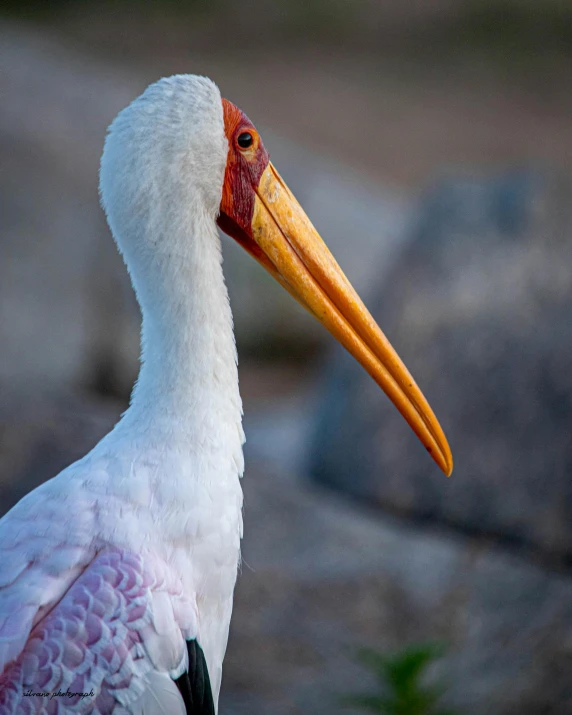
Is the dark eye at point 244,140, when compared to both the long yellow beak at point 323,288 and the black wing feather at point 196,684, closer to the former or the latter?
the long yellow beak at point 323,288

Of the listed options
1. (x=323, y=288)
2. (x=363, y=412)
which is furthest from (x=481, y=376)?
(x=323, y=288)

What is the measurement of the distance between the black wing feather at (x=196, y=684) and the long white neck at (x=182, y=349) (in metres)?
0.48

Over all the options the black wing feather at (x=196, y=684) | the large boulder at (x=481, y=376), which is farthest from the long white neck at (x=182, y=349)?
the large boulder at (x=481, y=376)

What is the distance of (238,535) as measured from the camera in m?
2.44

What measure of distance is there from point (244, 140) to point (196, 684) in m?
1.38

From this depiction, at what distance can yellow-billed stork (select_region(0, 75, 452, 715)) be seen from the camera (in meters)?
2.17

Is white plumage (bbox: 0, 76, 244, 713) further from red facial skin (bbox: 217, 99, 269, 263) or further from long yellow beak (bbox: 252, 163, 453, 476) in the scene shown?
long yellow beak (bbox: 252, 163, 453, 476)

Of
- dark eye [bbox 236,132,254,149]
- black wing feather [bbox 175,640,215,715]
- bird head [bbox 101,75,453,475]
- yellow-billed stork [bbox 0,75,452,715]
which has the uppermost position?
dark eye [bbox 236,132,254,149]

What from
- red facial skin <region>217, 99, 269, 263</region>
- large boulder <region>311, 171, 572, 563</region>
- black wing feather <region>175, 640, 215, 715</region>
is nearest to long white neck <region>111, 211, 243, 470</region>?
red facial skin <region>217, 99, 269, 263</region>

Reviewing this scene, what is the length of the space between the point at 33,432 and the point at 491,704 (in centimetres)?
262

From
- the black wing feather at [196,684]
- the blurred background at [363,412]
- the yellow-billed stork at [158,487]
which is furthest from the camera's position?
the blurred background at [363,412]

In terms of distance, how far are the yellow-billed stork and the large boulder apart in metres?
2.41

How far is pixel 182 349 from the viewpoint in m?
2.38

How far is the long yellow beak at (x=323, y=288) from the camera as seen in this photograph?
258cm
